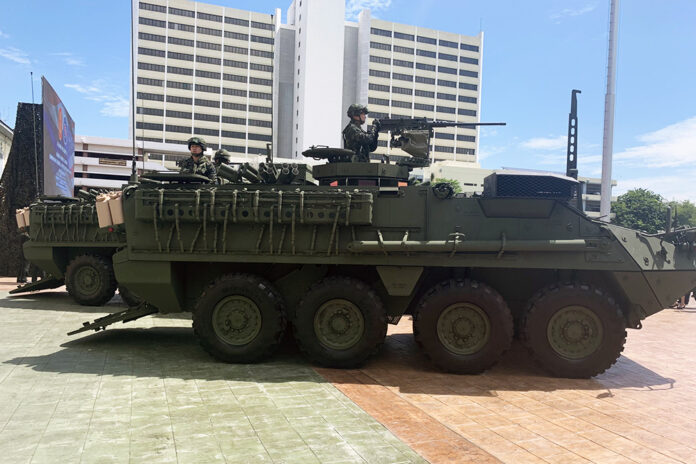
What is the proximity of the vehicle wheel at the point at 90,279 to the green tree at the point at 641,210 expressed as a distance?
6368 centimetres

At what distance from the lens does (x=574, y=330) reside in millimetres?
6504

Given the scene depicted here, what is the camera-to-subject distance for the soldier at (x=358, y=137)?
816cm

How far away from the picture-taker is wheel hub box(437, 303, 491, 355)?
6547 millimetres

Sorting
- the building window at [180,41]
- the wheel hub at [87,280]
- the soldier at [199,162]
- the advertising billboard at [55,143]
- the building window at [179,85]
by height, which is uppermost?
the building window at [180,41]

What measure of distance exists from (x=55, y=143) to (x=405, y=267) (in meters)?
16.9

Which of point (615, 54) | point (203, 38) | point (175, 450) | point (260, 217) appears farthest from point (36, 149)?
point (203, 38)

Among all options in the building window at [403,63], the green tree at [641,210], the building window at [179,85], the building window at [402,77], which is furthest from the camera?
the building window at [403,63]

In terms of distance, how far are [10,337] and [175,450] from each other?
596 centimetres

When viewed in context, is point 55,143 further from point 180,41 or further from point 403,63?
point 403,63

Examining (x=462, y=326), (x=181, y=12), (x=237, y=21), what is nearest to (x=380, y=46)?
(x=237, y=21)

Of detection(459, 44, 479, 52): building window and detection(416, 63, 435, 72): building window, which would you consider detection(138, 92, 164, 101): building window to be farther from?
detection(459, 44, 479, 52): building window

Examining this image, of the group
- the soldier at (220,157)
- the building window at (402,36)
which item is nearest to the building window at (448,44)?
the building window at (402,36)

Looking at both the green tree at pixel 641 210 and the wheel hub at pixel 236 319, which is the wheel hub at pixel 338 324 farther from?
the green tree at pixel 641 210

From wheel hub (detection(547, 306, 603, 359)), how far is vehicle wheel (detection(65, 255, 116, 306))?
400 inches
